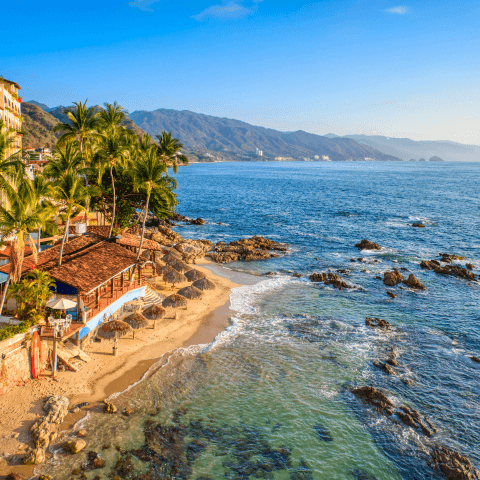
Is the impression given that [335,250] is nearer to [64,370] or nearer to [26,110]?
[64,370]

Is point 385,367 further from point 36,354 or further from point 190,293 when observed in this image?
point 36,354

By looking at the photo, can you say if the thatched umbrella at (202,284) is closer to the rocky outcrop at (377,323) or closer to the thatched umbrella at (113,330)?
the thatched umbrella at (113,330)

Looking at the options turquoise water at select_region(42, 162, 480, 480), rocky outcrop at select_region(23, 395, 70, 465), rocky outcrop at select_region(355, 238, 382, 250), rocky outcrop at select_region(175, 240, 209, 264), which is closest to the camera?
rocky outcrop at select_region(23, 395, 70, 465)

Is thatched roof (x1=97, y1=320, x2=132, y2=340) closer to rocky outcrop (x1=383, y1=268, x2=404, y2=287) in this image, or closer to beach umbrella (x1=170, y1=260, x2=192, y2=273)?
beach umbrella (x1=170, y1=260, x2=192, y2=273)

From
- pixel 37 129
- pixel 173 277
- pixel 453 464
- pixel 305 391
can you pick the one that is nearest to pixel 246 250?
pixel 173 277

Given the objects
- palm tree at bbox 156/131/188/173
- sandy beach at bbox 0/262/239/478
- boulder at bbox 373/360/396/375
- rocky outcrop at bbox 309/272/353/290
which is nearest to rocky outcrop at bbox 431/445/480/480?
boulder at bbox 373/360/396/375

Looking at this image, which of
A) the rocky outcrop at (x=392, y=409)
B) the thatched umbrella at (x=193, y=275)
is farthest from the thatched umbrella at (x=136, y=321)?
the rocky outcrop at (x=392, y=409)
